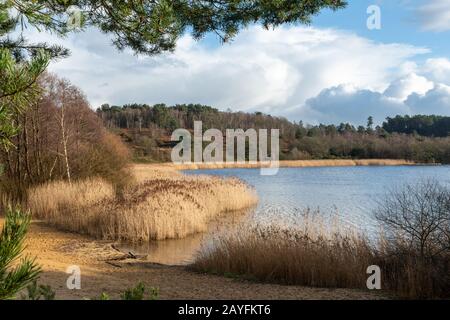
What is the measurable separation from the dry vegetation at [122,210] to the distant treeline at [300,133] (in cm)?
5216

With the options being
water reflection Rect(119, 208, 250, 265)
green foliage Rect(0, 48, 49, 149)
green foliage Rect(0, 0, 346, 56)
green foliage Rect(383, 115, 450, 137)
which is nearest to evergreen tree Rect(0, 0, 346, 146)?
green foliage Rect(0, 0, 346, 56)

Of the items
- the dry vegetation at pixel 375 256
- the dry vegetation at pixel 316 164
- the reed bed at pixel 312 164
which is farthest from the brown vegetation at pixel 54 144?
the dry vegetation at pixel 316 164

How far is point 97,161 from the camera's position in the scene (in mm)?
22844

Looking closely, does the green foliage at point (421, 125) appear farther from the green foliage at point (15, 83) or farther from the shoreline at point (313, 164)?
the green foliage at point (15, 83)

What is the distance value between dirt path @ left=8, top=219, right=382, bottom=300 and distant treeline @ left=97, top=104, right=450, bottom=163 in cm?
5879

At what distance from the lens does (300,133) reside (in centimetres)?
11238

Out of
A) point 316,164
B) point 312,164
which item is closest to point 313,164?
point 312,164

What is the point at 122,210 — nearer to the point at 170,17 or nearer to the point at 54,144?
the point at 54,144

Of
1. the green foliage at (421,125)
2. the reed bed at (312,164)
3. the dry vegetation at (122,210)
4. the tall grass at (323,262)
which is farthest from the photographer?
the green foliage at (421,125)

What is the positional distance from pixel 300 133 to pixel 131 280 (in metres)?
105

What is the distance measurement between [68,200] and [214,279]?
1032cm

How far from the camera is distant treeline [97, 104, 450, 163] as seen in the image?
83250 mm

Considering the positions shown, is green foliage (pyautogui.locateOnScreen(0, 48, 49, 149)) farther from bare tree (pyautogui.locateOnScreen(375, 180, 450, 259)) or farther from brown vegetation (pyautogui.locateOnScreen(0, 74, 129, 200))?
brown vegetation (pyautogui.locateOnScreen(0, 74, 129, 200))

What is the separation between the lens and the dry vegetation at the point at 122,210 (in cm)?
1569
